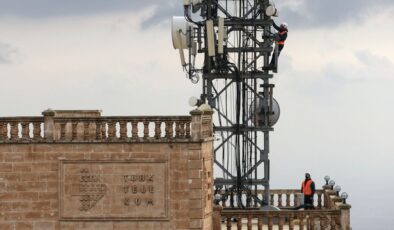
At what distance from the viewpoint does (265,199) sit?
54.6 meters

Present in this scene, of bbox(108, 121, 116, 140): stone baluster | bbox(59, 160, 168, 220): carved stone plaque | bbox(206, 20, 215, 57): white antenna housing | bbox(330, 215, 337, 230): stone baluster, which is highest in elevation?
bbox(206, 20, 215, 57): white antenna housing

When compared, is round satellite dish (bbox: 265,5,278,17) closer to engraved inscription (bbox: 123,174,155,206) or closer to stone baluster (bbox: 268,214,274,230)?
stone baluster (bbox: 268,214,274,230)

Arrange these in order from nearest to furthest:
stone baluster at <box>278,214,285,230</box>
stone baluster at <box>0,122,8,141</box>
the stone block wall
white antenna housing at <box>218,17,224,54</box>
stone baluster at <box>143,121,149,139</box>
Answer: the stone block wall, stone baluster at <box>143,121,149,139</box>, stone baluster at <box>0,122,8,141</box>, stone baluster at <box>278,214,285,230</box>, white antenna housing at <box>218,17,224,54</box>

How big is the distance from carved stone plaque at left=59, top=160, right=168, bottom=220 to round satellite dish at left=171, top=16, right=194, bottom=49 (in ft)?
26.5

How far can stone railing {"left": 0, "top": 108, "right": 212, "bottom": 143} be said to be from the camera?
4706cm

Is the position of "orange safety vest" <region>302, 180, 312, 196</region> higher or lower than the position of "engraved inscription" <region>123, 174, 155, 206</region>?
higher

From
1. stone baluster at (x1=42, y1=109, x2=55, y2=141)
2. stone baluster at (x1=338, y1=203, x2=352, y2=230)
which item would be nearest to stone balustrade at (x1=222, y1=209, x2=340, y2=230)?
stone baluster at (x1=338, y1=203, x2=352, y2=230)

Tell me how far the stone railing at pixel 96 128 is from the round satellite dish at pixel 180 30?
272 inches

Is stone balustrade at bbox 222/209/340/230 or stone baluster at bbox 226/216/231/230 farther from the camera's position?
stone balustrade at bbox 222/209/340/230

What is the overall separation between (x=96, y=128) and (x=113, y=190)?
2039 millimetres

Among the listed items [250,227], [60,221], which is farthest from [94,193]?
[250,227]

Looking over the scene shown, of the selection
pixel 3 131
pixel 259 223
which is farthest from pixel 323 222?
pixel 3 131

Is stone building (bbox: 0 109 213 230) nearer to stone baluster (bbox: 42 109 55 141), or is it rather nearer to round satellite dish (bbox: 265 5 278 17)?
stone baluster (bbox: 42 109 55 141)

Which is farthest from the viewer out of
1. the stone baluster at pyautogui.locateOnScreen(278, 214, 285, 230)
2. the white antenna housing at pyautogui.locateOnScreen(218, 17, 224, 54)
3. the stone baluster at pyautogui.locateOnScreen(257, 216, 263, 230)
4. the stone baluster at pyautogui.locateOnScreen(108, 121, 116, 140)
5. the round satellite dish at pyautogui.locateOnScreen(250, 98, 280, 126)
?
the round satellite dish at pyautogui.locateOnScreen(250, 98, 280, 126)
